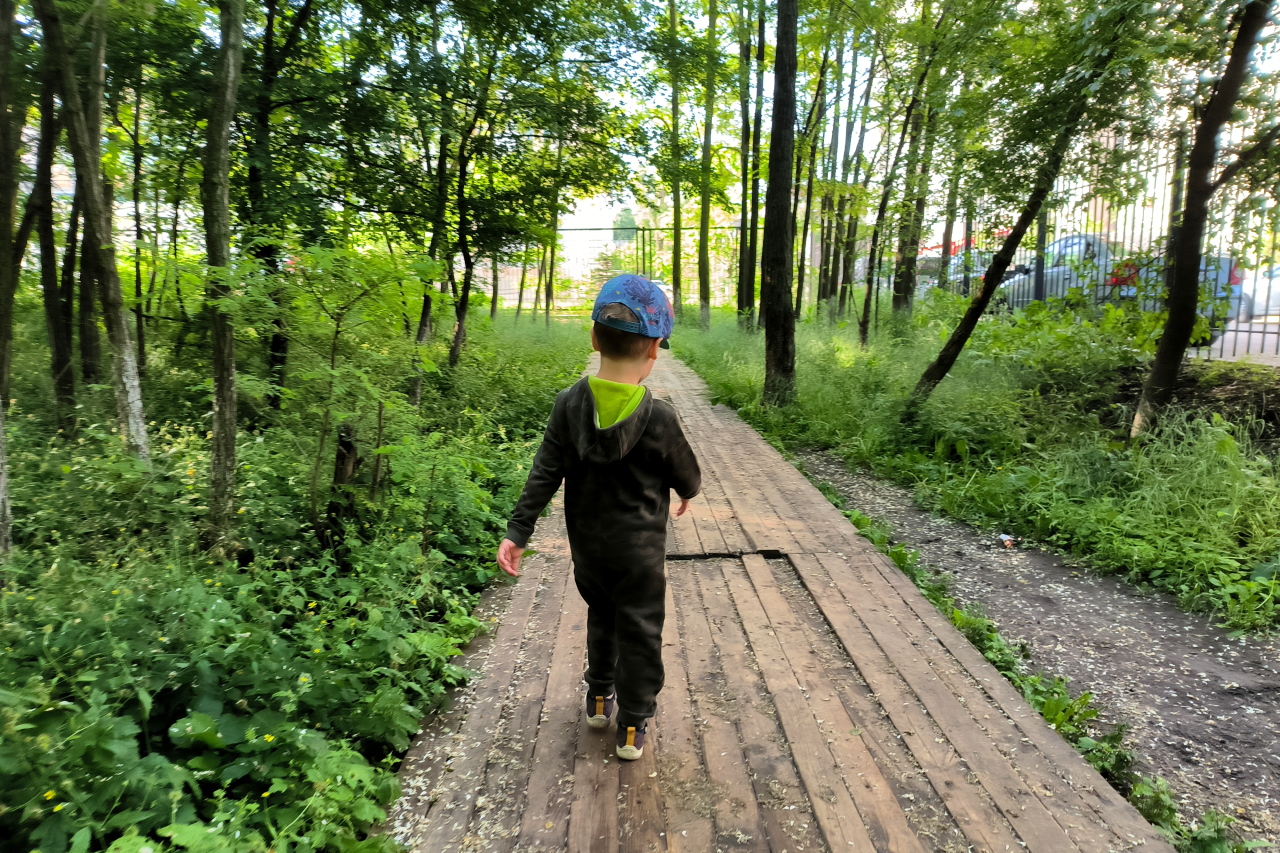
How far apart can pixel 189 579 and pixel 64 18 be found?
5.72 m

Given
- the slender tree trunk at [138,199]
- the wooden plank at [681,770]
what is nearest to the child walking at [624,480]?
the wooden plank at [681,770]

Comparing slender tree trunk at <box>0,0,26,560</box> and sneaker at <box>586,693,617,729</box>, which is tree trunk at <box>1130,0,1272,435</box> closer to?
sneaker at <box>586,693,617,729</box>

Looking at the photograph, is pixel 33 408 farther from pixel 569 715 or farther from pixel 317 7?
pixel 569 715

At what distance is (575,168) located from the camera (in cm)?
971

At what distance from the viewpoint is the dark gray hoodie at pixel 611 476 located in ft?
7.64

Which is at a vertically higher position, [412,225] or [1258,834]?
[412,225]

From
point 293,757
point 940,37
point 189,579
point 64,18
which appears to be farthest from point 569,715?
point 940,37

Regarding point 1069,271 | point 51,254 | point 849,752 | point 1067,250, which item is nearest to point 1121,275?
point 1067,250

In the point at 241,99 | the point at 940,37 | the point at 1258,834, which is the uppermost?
the point at 940,37

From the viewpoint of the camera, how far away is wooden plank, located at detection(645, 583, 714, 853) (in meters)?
2.11

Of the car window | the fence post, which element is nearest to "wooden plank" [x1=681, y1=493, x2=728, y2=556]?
the fence post

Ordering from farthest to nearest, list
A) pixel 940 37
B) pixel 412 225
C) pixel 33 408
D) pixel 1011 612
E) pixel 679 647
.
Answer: pixel 940 37, pixel 412 225, pixel 33 408, pixel 1011 612, pixel 679 647

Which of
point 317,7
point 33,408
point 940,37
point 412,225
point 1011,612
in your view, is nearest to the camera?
point 1011,612

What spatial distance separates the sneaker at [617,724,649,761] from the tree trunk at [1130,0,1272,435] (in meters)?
5.66
